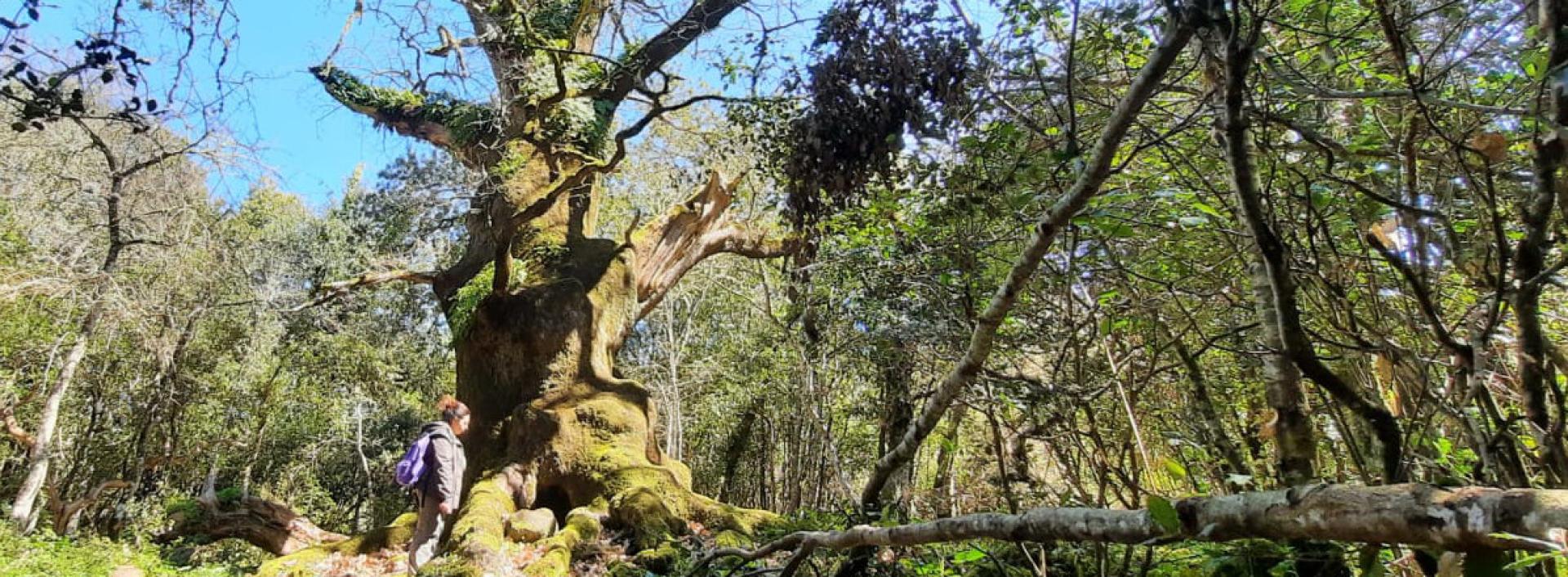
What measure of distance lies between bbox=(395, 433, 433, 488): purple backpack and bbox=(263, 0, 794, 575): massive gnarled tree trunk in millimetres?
575

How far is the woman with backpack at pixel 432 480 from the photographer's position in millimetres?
5049

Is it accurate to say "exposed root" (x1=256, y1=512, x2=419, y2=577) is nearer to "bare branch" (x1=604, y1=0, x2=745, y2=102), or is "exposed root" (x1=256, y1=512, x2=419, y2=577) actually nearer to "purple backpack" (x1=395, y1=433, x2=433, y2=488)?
"purple backpack" (x1=395, y1=433, x2=433, y2=488)

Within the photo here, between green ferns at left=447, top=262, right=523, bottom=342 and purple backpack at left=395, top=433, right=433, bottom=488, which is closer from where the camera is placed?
purple backpack at left=395, top=433, right=433, bottom=488

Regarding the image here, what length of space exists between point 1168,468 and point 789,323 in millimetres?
5796

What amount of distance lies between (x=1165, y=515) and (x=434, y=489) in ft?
16.2

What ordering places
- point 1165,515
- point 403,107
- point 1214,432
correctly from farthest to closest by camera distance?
point 403,107 < point 1214,432 < point 1165,515

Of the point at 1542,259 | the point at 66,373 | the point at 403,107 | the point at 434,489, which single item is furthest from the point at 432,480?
the point at 66,373

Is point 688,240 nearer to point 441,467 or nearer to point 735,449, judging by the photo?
point 441,467

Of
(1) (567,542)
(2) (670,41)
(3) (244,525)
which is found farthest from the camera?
(2) (670,41)

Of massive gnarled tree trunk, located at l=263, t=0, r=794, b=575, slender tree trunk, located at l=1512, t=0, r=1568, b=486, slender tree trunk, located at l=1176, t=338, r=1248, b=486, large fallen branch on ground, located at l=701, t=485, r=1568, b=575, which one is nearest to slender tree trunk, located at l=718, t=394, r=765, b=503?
massive gnarled tree trunk, located at l=263, t=0, r=794, b=575

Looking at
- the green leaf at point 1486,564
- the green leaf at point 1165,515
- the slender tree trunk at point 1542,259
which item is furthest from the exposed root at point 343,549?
the slender tree trunk at point 1542,259

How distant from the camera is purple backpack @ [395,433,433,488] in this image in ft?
16.1

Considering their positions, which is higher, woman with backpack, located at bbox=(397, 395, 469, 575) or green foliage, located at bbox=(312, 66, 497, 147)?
green foliage, located at bbox=(312, 66, 497, 147)

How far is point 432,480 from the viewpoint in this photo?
5.07m
